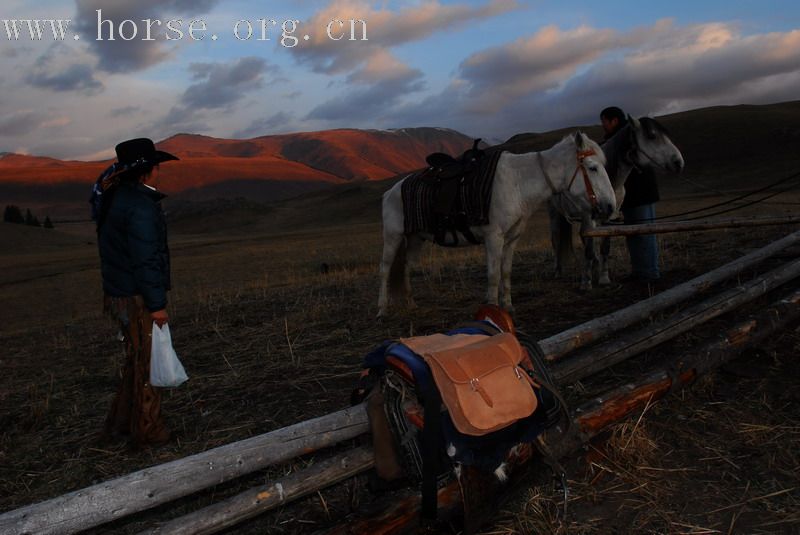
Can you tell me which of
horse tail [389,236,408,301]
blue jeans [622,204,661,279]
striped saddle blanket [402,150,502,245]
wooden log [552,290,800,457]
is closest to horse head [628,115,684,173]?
blue jeans [622,204,661,279]

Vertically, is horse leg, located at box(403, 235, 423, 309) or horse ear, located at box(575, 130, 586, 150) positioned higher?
horse ear, located at box(575, 130, 586, 150)

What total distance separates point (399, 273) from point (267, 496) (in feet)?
17.7

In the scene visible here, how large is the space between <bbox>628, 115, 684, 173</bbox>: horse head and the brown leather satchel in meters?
5.83

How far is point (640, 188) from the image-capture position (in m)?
8.31

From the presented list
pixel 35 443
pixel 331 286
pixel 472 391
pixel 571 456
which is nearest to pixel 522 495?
pixel 571 456

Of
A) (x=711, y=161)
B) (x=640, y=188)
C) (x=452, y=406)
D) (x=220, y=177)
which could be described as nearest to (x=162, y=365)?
(x=452, y=406)

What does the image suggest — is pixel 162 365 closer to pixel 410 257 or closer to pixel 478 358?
pixel 478 358

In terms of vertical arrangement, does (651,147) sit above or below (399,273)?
above

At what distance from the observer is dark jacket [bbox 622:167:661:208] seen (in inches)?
326

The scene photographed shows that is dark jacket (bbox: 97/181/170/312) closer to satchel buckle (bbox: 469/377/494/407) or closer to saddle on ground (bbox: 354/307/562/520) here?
saddle on ground (bbox: 354/307/562/520)

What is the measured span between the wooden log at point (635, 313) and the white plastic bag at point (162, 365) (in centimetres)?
259

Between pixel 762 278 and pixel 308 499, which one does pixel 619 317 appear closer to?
pixel 762 278

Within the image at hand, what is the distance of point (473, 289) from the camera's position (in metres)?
9.19

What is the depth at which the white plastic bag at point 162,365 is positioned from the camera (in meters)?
4.07
